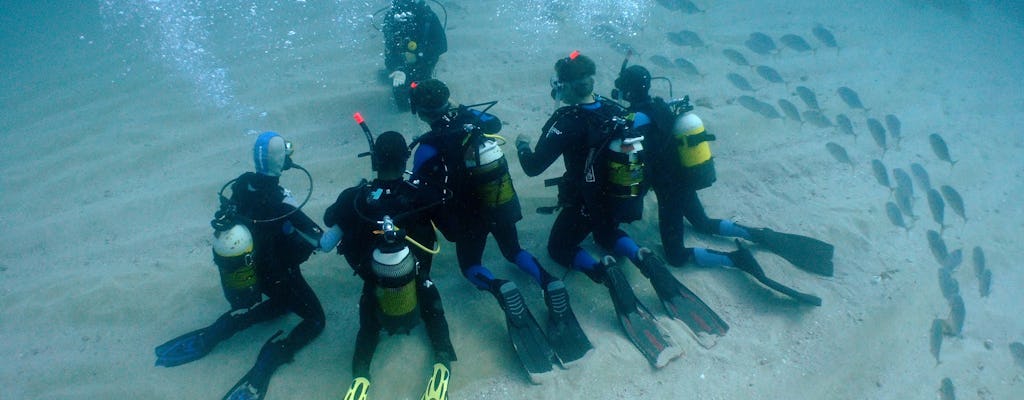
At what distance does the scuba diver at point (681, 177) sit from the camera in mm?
4078

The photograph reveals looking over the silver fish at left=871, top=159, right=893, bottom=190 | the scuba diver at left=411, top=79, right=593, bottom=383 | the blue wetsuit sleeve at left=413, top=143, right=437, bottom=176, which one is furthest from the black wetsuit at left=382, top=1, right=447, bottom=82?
the silver fish at left=871, top=159, right=893, bottom=190

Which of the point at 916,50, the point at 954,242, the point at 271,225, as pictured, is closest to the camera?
the point at 271,225

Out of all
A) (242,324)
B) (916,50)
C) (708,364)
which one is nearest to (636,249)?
(708,364)

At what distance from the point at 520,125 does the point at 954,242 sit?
21.7ft

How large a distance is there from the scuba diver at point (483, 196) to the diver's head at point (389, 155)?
11.5 inches

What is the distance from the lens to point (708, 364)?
3.59m

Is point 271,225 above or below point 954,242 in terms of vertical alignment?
above

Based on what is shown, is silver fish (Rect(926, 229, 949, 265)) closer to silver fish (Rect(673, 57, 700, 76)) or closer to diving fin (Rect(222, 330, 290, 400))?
silver fish (Rect(673, 57, 700, 76))

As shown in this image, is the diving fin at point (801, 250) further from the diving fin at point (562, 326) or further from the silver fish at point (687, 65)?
the silver fish at point (687, 65)

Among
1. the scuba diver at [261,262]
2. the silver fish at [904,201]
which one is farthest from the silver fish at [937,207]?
the scuba diver at [261,262]

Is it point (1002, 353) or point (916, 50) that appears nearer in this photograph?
point (1002, 353)

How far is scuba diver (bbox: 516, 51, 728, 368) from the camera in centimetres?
362

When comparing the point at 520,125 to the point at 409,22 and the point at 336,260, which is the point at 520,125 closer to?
the point at 409,22

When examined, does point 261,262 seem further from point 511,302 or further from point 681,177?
point 681,177
